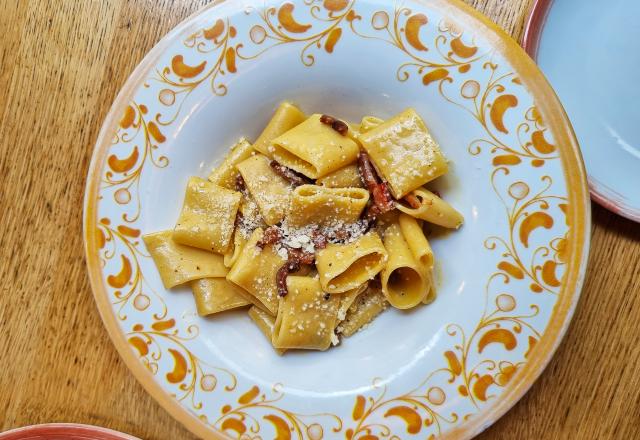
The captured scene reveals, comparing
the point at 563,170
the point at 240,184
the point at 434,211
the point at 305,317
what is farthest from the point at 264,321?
the point at 563,170

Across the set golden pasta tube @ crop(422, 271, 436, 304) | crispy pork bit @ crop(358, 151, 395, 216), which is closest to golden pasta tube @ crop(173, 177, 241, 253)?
crispy pork bit @ crop(358, 151, 395, 216)

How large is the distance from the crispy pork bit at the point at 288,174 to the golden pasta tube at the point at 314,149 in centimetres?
2

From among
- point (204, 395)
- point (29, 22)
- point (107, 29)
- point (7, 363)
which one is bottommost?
point (204, 395)

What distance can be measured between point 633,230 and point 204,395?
64.0 inches

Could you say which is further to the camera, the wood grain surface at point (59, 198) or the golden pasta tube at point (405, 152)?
the wood grain surface at point (59, 198)

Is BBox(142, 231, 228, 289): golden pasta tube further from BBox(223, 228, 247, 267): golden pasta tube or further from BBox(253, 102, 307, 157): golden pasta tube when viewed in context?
BBox(253, 102, 307, 157): golden pasta tube

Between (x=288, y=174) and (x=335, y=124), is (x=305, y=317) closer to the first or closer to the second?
(x=288, y=174)

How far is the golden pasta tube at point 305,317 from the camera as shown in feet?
6.29

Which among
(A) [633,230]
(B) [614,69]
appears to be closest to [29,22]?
(B) [614,69]

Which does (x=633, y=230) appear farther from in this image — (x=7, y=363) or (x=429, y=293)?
(x=7, y=363)

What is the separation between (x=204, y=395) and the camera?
1.85 meters

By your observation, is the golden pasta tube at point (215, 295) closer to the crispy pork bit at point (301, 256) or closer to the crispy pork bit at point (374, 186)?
the crispy pork bit at point (301, 256)

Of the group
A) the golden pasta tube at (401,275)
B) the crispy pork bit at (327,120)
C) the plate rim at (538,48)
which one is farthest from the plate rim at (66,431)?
the plate rim at (538,48)

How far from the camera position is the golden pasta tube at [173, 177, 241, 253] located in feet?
6.30
